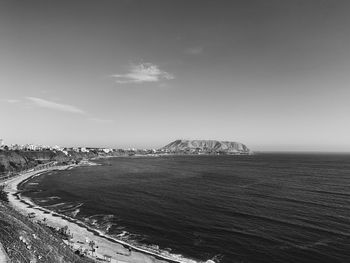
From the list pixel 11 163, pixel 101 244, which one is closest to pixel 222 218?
pixel 101 244

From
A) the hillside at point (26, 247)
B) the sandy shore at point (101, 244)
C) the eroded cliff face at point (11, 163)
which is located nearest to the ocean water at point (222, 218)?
the sandy shore at point (101, 244)

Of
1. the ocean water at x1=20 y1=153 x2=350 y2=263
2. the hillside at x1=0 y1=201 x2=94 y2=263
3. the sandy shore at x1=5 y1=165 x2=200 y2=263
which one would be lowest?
the sandy shore at x1=5 y1=165 x2=200 y2=263

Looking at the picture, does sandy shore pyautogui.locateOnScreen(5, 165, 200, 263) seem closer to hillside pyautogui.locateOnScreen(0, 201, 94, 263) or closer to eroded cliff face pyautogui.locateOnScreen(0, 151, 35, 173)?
hillside pyautogui.locateOnScreen(0, 201, 94, 263)

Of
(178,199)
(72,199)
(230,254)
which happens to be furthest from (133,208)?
(230,254)

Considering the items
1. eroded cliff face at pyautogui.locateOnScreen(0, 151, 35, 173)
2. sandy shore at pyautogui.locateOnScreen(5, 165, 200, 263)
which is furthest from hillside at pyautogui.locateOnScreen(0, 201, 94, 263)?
eroded cliff face at pyautogui.locateOnScreen(0, 151, 35, 173)

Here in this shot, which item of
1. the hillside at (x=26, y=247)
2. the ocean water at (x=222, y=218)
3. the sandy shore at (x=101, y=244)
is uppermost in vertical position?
the hillside at (x=26, y=247)

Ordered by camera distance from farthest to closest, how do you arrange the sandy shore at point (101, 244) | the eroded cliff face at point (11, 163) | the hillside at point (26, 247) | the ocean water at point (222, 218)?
the eroded cliff face at point (11, 163) → the ocean water at point (222, 218) → the sandy shore at point (101, 244) → the hillside at point (26, 247)

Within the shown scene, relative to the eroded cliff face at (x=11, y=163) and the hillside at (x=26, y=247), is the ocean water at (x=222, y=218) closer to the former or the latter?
the hillside at (x=26, y=247)

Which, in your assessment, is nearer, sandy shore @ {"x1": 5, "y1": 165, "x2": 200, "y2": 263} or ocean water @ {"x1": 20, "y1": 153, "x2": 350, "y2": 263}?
sandy shore @ {"x1": 5, "y1": 165, "x2": 200, "y2": 263}

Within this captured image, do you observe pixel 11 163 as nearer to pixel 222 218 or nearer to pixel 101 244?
pixel 101 244


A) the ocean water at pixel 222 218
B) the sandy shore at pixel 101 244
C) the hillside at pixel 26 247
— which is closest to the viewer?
the hillside at pixel 26 247

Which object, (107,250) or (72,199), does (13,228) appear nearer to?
(107,250)

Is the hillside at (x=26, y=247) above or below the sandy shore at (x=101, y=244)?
above
